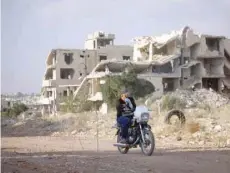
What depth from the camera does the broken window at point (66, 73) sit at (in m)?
57.7

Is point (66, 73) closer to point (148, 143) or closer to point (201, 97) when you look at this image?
point (201, 97)

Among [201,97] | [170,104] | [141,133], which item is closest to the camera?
[141,133]

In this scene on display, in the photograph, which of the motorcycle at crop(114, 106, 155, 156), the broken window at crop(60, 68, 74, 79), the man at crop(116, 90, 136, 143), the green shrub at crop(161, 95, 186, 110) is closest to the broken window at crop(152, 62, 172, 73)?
the broken window at crop(60, 68, 74, 79)

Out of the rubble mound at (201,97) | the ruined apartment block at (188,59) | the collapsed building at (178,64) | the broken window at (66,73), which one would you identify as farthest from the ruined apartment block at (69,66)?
the rubble mound at (201,97)

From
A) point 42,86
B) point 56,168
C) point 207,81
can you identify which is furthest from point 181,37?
point 56,168

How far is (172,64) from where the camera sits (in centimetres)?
5122

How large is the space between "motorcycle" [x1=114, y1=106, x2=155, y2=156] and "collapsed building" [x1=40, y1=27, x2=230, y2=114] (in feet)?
117

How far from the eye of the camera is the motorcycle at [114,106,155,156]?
1047 centimetres

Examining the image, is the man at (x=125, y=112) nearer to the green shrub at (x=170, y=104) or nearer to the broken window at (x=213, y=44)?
the green shrub at (x=170, y=104)

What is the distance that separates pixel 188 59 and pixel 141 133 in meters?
42.9

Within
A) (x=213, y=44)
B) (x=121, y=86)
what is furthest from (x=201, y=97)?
(x=213, y=44)

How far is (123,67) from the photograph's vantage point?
49000mm

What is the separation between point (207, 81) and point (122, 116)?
44.8 m

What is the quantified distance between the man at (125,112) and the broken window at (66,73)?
153 feet
